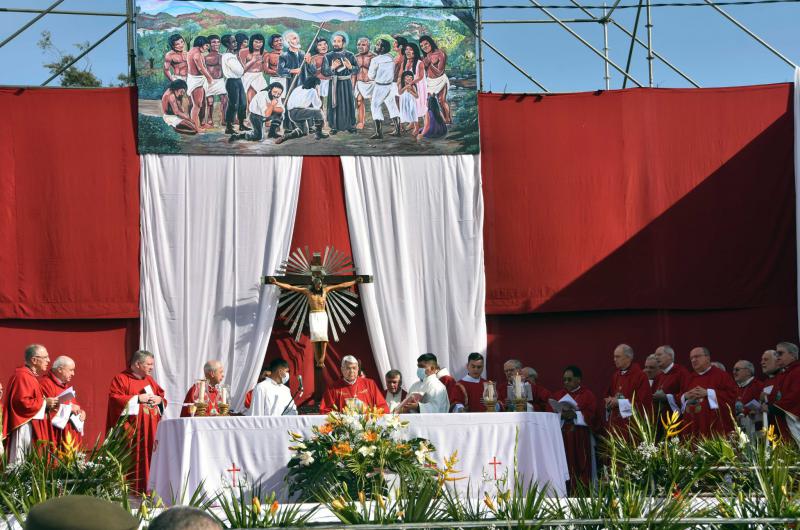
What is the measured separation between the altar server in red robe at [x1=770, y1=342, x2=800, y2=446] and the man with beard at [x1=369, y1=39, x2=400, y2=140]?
5.85 m

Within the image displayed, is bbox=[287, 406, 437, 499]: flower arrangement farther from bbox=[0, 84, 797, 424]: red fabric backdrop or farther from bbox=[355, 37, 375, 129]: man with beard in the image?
bbox=[355, 37, 375, 129]: man with beard

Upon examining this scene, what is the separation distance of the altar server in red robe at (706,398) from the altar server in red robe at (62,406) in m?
5.92

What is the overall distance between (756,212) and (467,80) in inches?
158

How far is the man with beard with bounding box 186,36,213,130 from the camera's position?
14.7m

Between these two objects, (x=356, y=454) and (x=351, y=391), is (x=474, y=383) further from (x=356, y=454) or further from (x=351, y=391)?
(x=356, y=454)

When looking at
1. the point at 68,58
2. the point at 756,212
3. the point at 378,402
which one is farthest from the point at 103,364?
the point at 68,58

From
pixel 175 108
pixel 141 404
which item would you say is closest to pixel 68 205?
pixel 175 108

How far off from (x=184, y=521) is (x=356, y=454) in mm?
5531

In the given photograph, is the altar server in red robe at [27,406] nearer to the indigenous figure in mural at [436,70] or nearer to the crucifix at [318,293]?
the crucifix at [318,293]

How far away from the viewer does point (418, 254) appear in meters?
14.8

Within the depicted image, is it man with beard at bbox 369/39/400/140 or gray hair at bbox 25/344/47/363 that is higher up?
man with beard at bbox 369/39/400/140

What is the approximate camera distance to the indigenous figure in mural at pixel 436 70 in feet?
49.2

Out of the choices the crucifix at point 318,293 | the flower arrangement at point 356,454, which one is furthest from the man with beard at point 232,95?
the flower arrangement at point 356,454

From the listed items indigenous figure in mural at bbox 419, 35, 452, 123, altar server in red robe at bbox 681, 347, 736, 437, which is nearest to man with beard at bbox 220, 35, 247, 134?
indigenous figure in mural at bbox 419, 35, 452, 123
